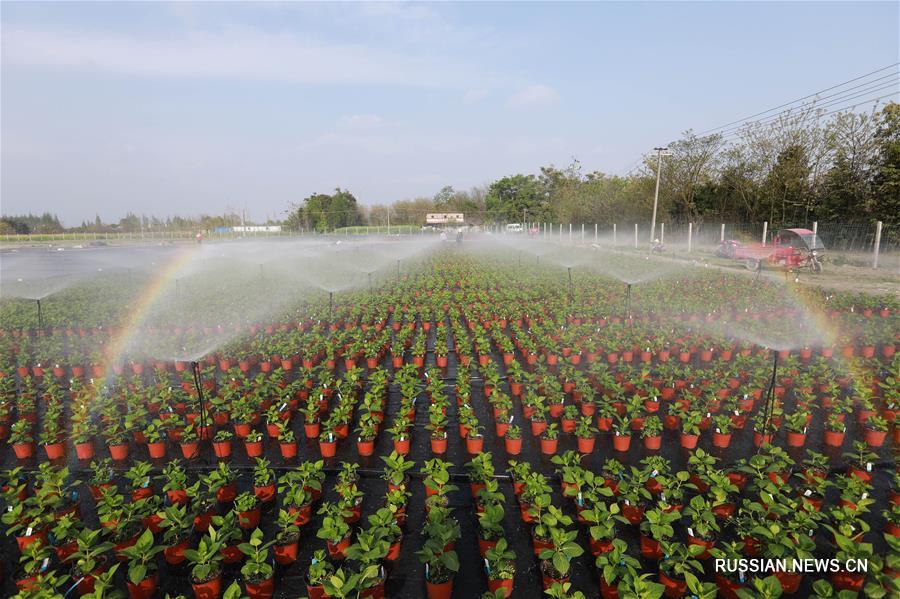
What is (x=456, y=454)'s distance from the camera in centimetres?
777

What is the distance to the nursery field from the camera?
15.1ft

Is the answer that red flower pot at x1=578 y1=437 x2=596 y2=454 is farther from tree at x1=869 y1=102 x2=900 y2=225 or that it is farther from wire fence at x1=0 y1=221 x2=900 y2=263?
tree at x1=869 y1=102 x2=900 y2=225

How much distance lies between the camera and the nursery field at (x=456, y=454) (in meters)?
4.61

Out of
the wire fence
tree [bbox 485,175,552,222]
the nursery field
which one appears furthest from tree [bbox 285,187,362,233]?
the nursery field

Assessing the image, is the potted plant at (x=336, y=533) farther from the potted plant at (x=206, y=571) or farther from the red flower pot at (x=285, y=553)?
the potted plant at (x=206, y=571)

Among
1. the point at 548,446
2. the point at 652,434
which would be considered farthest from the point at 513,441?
the point at 652,434

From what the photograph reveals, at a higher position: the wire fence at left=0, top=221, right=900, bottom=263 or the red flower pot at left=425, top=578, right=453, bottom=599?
the wire fence at left=0, top=221, right=900, bottom=263

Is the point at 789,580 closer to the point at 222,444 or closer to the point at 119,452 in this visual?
the point at 222,444

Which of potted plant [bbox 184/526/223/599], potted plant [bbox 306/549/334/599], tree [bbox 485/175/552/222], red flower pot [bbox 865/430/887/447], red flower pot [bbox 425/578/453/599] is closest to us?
potted plant [bbox 306/549/334/599]

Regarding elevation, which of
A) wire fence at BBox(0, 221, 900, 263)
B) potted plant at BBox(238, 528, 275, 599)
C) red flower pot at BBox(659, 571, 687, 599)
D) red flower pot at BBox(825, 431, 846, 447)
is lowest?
red flower pot at BBox(825, 431, 846, 447)

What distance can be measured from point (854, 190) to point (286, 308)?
126 feet

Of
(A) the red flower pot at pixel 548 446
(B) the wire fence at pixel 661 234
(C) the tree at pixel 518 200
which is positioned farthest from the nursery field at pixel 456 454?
(C) the tree at pixel 518 200

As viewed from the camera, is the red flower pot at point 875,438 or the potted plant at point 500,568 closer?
the potted plant at point 500,568

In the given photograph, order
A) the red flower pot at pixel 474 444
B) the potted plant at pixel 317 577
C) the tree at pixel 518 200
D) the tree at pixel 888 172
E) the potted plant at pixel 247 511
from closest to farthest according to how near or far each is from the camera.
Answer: the potted plant at pixel 317 577
the potted plant at pixel 247 511
the red flower pot at pixel 474 444
the tree at pixel 888 172
the tree at pixel 518 200
